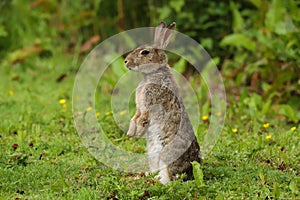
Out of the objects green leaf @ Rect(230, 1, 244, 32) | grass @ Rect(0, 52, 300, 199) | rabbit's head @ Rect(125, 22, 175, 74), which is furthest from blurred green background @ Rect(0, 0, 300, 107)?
rabbit's head @ Rect(125, 22, 175, 74)

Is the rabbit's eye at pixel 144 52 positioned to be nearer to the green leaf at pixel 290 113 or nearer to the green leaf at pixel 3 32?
the green leaf at pixel 290 113

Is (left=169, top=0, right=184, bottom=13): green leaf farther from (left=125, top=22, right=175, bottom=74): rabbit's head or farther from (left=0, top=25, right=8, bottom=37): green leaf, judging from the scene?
(left=125, top=22, right=175, bottom=74): rabbit's head

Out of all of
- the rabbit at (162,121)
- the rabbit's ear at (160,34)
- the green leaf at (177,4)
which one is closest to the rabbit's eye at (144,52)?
the rabbit at (162,121)

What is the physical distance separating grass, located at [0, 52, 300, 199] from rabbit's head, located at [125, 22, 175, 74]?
34.5 inches

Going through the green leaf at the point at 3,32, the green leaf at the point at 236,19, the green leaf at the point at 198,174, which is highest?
the green leaf at the point at 3,32

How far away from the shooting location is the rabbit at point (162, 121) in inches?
181

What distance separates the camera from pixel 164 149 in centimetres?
459

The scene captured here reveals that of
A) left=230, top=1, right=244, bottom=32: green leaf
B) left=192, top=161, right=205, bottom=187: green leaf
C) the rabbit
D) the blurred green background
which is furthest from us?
left=230, top=1, right=244, bottom=32: green leaf

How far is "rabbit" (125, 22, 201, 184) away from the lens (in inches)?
181

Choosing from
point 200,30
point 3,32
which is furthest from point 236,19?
point 3,32

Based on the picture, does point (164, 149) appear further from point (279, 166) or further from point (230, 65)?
point (230, 65)

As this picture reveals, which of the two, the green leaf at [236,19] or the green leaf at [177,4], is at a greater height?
the green leaf at [177,4]

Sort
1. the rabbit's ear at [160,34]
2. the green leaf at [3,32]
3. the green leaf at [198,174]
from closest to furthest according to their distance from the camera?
1. the green leaf at [198,174]
2. the rabbit's ear at [160,34]
3. the green leaf at [3,32]

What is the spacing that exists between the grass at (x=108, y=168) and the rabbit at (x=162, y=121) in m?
0.15
